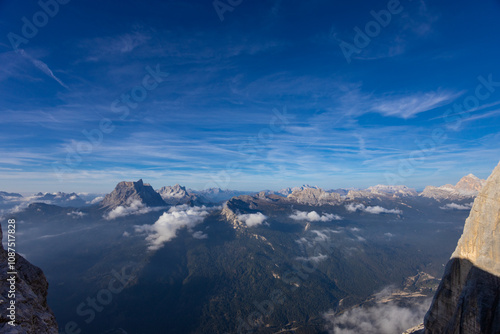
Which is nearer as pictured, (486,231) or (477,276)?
(477,276)

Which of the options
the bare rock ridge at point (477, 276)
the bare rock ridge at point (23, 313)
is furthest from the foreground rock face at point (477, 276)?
the bare rock ridge at point (23, 313)

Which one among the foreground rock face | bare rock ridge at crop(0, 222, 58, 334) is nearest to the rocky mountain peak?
the foreground rock face

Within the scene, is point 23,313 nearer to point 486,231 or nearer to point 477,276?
point 477,276

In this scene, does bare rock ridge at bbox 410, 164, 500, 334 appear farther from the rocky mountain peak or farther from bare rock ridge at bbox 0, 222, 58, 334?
bare rock ridge at bbox 0, 222, 58, 334

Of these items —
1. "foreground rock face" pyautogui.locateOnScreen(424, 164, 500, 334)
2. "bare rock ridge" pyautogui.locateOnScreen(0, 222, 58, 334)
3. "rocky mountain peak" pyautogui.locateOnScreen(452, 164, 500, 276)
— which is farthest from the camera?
"rocky mountain peak" pyautogui.locateOnScreen(452, 164, 500, 276)

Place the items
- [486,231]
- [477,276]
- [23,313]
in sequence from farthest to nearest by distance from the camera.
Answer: [486,231], [477,276], [23,313]

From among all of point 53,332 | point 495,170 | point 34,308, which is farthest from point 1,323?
point 495,170

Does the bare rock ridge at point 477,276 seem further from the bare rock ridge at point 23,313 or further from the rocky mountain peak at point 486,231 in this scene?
the bare rock ridge at point 23,313

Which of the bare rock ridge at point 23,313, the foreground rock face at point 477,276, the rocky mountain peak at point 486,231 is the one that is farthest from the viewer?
the rocky mountain peak at point 486,231

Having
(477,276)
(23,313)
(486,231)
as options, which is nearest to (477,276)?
(477,276)
